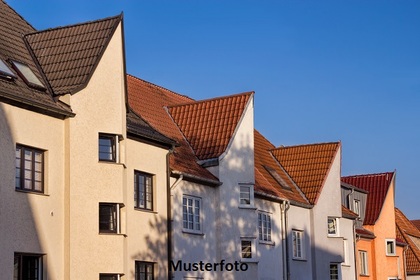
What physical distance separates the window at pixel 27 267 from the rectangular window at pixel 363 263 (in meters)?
33.3

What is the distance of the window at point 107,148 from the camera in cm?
2820

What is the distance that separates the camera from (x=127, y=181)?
29844 millimetres

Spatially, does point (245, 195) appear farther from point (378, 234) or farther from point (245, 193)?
point (378, 234)

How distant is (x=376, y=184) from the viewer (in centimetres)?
6131

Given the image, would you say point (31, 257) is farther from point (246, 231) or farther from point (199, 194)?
point (246, 231)

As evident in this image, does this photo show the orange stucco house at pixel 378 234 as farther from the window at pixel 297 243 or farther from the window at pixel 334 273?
the window at pixel 297 243

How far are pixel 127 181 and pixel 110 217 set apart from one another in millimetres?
2232

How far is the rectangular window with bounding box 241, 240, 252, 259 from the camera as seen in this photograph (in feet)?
120

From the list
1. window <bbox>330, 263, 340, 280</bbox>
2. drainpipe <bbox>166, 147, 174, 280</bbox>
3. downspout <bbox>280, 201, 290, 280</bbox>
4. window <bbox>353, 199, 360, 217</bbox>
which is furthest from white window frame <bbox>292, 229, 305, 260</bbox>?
window <bbox>353, 199, 360, 217</bbox>

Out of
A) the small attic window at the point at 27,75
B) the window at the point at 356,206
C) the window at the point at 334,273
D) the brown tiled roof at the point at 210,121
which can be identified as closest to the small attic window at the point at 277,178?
the window at the point at 334,273

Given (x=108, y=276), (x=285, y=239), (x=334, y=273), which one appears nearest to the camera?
(x=108, y=276)

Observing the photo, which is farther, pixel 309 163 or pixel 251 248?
pixel 309 163

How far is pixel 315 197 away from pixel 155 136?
52.3 ft
